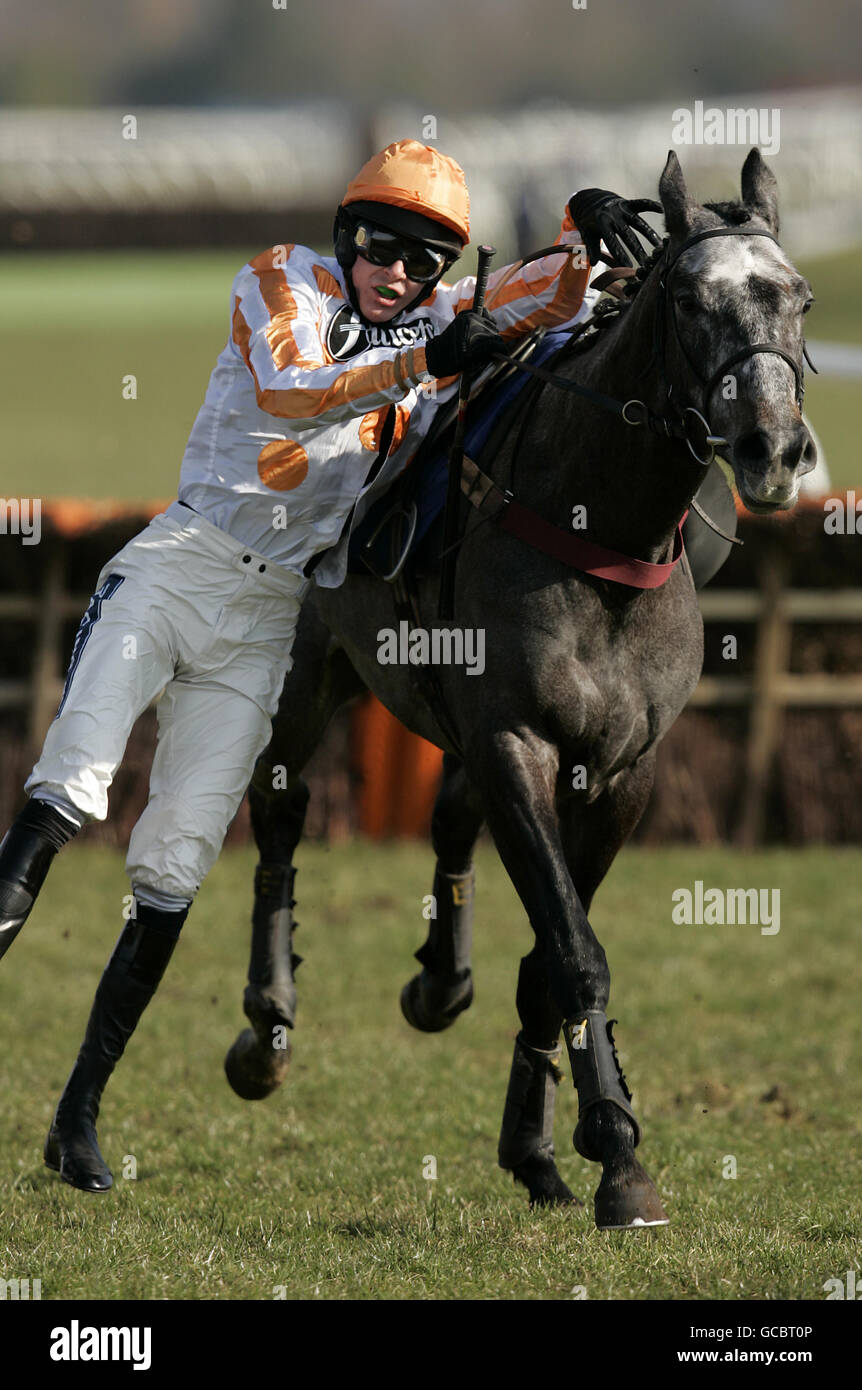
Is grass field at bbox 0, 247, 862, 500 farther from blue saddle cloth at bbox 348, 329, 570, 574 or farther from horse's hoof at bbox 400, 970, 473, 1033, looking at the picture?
blue saddle cloth at bbox 348, 329, 570, 574

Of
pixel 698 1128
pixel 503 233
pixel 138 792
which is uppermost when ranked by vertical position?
pixel 503 233

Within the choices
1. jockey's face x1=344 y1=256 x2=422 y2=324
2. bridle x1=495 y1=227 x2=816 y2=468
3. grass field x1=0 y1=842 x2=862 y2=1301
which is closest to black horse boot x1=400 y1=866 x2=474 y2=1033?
grass field x1=0 y1=842 x2=862 y2=1301

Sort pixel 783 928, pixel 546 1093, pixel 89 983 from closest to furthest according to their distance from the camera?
pixel 546 1093
pixel 89 983
pixel 783 928

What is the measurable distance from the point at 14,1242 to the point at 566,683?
195cm

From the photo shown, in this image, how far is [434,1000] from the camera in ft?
19.0

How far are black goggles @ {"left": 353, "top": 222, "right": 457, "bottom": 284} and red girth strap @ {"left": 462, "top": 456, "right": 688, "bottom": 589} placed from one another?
61 centimetres

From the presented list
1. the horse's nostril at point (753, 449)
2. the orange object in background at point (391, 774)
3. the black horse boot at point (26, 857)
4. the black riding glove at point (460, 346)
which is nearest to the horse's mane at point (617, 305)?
the black riding glove at point (460, 346)

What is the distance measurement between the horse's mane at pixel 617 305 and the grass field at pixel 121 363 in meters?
14.5

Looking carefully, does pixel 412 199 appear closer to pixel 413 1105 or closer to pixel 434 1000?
pixel 434 1000

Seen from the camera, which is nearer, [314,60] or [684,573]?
[684,573]

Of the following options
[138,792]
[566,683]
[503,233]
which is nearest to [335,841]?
[138,792]

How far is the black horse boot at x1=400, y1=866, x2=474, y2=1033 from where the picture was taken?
18.8ft

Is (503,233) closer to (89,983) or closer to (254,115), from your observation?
(254,115)
